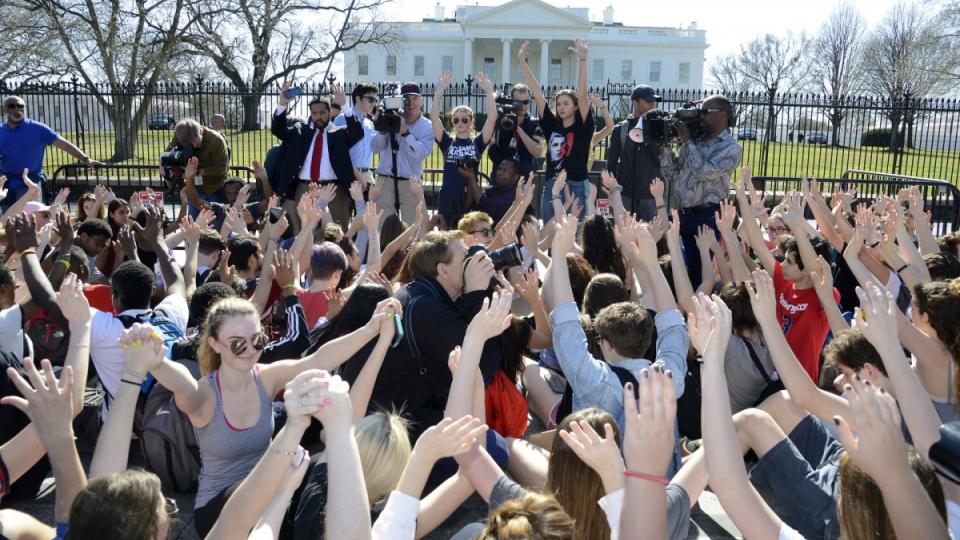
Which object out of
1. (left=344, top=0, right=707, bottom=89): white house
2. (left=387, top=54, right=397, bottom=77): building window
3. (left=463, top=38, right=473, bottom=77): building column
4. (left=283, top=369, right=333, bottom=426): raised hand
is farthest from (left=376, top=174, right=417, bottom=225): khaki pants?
(left=463, top=38, right=473, bottom=77): building column

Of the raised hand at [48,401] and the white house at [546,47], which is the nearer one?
the raised hand at [48,401]

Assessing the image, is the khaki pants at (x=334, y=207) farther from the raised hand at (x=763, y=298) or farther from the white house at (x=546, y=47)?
the white house at (x=546, y=47)

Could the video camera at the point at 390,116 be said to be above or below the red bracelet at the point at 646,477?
above

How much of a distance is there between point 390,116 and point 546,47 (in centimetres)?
6037

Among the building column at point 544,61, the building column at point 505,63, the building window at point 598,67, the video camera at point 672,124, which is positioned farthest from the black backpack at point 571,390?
the building window at point 598,67

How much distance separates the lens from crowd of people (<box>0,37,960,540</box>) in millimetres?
2203

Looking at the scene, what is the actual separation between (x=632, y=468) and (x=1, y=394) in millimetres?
2747

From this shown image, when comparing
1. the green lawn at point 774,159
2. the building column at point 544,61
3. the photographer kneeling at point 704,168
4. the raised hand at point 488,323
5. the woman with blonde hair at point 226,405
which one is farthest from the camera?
the building column at point 544,61

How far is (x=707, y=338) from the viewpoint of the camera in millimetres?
2615

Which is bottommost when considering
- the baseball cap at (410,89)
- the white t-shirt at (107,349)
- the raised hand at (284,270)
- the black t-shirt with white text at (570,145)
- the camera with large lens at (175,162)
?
the white t-shirt at (107,349)

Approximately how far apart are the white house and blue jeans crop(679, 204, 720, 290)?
200ft

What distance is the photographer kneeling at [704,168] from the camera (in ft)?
21.5

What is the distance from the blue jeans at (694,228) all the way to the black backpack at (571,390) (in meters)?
3.06

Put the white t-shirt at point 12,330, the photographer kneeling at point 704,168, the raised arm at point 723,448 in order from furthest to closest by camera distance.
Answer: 1. the photographer kneeling at point 704,168
2. the white t-shirt at point 12,330
3. the raised arm at point 723,448
